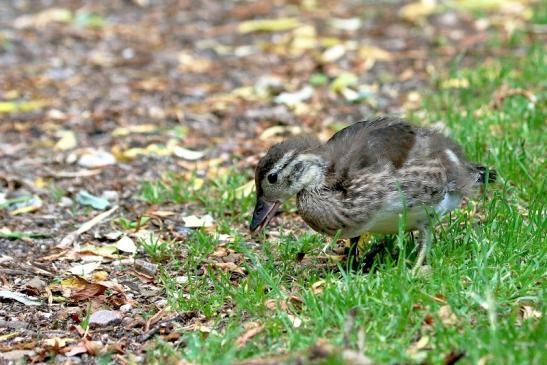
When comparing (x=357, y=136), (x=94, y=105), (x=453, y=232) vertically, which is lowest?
(x=94, y=105)

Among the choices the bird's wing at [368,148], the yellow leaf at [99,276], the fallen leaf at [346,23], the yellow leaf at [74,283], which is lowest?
the fallen leaf at [346,23]

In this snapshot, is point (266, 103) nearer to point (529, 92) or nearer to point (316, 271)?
point (529, 92)

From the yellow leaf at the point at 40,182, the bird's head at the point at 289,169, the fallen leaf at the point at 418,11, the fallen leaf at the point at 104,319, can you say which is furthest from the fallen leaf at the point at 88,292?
the fallen leaf at the point at 418,11

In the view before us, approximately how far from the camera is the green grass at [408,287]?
15.3 feet

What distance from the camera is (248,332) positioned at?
16.4 ft

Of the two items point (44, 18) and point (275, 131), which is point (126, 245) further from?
point (44, 18)

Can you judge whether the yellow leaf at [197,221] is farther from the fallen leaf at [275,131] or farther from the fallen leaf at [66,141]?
the fallen leaf at [66,141]

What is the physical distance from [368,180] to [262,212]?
2.44 ft

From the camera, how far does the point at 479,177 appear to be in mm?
6328

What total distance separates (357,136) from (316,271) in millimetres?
850

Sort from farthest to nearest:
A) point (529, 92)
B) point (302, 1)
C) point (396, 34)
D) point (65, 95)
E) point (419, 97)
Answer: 1. point (302, 1)
2. point (396, 34)
3. point (65, 95)
4. point (419, 97)
5. point (529, 92)

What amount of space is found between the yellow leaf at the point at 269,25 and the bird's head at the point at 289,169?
6.23 metres

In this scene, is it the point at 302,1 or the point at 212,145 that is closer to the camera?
the point at 212,145

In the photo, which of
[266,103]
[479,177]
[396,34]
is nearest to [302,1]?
[396,34]
